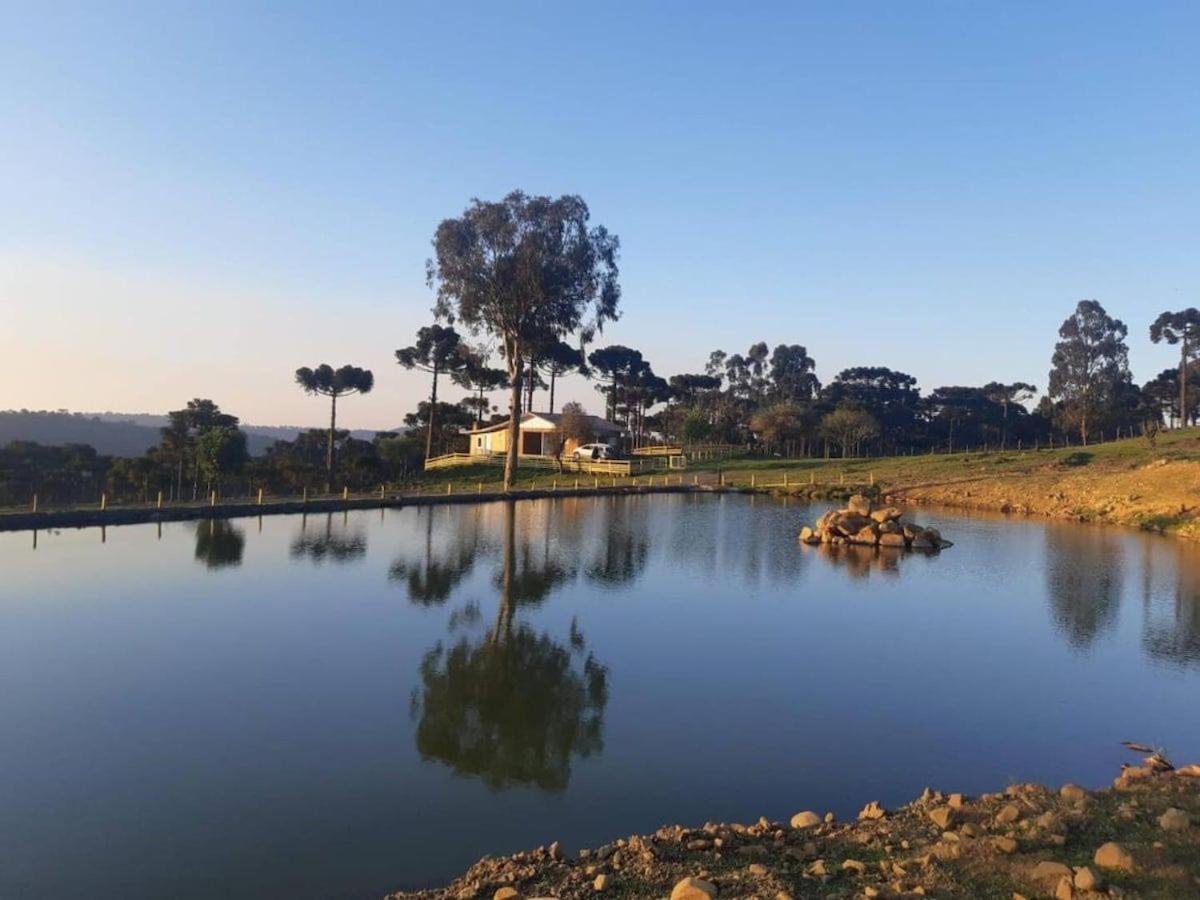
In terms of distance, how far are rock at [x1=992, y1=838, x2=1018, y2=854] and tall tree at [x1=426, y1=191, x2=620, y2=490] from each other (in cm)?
4191

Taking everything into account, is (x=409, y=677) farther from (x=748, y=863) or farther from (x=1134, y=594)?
(x=1134, y=594)

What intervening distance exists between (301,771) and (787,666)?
28.7 ft

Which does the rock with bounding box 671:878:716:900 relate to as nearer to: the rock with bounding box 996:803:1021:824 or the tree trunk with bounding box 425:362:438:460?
the rock with bounding box 996:803:1021:824

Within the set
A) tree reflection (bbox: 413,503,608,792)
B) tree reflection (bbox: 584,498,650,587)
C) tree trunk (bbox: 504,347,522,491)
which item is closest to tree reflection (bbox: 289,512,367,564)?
tree reflection (bbox: 584,498,650,587)

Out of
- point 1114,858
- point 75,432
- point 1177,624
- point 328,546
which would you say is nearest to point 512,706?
point 1114,858

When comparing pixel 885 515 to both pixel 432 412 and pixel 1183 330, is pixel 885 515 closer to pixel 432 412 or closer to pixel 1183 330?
pixel 432 412

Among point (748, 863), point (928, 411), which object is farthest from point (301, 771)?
point (928, 411)

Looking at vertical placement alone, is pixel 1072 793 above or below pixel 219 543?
below

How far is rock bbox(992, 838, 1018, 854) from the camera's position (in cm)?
627

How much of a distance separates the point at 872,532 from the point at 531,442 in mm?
39108

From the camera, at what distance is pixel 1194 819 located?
6891 mm

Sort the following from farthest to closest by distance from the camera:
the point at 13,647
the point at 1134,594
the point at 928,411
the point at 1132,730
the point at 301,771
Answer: the point at 928,411 < the point at 1134,594 < the point at 13,647 < the point at 1132,730 < the point at 301,771

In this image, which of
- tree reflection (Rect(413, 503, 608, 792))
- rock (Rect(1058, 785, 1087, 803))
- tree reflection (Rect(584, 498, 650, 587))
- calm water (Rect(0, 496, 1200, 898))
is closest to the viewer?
rock (Rect(1058, 785, 1087, 803))

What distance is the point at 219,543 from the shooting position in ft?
91.4
